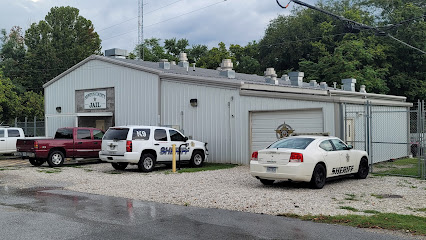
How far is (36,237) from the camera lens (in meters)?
7.45

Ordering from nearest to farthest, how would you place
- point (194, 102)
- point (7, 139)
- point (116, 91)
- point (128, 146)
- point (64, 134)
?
point (128, 146)
point (64, 134)
point (194, 102)
point (7, 139)
point (116, 91)

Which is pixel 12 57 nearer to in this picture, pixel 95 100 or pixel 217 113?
pixel 95 100

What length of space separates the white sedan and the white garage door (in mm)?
3747

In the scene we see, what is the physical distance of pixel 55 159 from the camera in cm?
2048

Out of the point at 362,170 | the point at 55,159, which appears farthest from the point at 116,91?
the point at 362,170

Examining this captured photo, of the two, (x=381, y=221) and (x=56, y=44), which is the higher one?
(x=56, y=44)

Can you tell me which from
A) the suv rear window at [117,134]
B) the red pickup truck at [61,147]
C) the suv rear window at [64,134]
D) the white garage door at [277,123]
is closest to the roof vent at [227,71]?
the white garage door at [277,123]

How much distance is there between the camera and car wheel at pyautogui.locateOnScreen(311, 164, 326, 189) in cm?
1257

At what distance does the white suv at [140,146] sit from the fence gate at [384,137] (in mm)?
6646

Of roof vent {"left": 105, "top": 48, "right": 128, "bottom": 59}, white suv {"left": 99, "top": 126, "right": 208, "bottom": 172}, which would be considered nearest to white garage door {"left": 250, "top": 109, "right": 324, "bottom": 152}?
white suv {"left": 99, "top": 126, "right": 208, "bottom": 172}

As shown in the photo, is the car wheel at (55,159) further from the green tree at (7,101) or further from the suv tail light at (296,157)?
the green tree at (7,101)

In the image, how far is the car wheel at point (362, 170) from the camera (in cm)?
1475

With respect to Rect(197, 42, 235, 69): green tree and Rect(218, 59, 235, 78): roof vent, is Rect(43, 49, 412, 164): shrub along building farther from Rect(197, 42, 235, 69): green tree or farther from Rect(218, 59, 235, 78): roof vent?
Rect(197, 42, 235, 69): green tree

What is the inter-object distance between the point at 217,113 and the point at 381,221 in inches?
521
